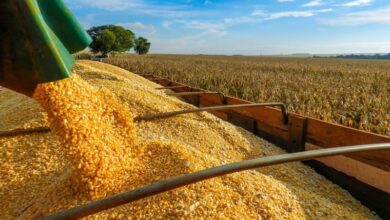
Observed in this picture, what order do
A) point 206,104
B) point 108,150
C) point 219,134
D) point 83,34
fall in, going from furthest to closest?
point 206,104, point 219,134, point 108,150, point 83,34

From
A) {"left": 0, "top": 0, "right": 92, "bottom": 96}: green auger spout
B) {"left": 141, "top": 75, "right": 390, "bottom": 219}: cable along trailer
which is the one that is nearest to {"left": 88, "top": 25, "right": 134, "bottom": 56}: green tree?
{"left": 141, "top": 75, "right": 390, "bottom": 219}: cable along trailer

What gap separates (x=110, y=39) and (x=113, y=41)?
616 millimetres

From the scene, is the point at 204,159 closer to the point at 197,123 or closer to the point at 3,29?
the point at 197,123

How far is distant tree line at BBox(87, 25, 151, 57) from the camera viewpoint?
44.1m

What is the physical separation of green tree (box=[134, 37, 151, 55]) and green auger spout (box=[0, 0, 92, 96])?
66.1 meters

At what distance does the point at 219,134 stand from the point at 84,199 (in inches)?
70.5

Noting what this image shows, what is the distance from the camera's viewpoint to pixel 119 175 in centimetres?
198

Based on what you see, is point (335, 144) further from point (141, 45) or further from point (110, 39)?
point (141, 45)

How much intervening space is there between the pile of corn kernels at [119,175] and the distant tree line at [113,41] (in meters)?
36.5

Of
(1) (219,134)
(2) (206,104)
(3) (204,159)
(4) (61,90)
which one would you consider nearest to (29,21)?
(4) (61,90)

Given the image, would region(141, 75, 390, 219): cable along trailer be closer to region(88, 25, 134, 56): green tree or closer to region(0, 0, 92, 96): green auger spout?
region(0, 0, 92, 96): green auger spout

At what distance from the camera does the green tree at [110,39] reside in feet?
144

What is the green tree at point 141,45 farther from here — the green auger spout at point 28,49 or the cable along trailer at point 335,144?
the green auger spout at point 28,49

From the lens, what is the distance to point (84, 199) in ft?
6.09
